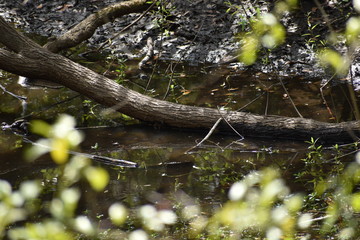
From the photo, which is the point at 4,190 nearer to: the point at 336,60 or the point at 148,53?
the point at 336,60

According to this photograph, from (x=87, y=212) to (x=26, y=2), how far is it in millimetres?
7027

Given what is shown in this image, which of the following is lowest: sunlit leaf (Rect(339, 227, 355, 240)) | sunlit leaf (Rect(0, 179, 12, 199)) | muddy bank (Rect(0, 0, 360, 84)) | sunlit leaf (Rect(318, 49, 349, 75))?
sunlit leaf (Rect(0, 179, 12, 199))

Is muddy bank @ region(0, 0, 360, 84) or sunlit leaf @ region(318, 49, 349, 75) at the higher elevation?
muddy bank @ region(0, 0, 360, 84)

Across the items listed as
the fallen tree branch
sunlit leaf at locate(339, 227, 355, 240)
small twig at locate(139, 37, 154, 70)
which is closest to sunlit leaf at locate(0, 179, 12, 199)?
sunlit leaf at locate(339, 227, 355, 240)

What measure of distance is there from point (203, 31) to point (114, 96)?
3.08 meters

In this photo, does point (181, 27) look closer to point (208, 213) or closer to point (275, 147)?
point (275, 147)

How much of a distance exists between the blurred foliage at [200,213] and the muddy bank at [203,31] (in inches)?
104

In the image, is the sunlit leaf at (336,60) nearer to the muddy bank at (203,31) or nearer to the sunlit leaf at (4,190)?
the sunlit leaf at (4,190)

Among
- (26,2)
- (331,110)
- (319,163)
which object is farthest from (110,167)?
(26,2)

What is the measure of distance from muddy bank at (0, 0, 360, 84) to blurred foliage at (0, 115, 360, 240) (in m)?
2.65

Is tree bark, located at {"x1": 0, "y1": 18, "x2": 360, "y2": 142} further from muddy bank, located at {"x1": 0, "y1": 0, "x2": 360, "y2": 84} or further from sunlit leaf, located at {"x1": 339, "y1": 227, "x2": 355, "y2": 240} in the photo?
sunlit leaf, located at {"x1": 339, "y1": 227, "x2": 355, "y2": 240}

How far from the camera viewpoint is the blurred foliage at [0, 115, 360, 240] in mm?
1339

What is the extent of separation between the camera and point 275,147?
4965 mm

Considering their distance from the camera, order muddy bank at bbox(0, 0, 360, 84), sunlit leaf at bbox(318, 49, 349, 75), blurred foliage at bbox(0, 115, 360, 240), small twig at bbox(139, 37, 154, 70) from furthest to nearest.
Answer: small twig at bbox(139, 37, 154, 70)
muddy bank at bbox(0, 0, 360, 84)
sunlit leaf at bbox(318, 49, 349, 75)
blurred foliage at bbox(0, 115, 360, 240)
